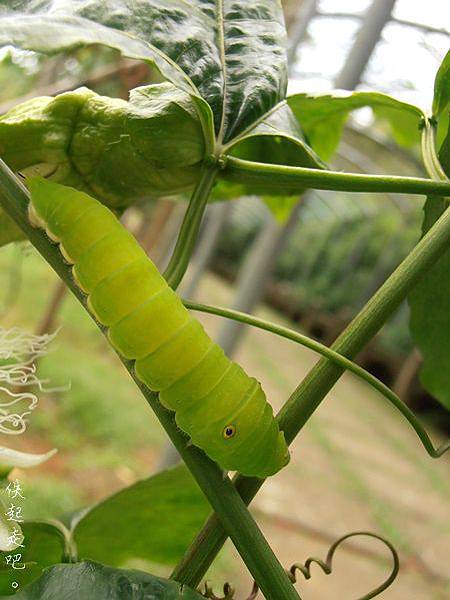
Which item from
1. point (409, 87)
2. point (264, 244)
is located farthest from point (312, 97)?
point (409, 87)

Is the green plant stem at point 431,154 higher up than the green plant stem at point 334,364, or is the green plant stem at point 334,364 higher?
the green plant stem at point 431,154

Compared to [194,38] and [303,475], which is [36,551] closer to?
[194,38]

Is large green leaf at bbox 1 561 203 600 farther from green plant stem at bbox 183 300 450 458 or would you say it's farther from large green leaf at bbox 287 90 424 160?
large green leaf at bbox 287 90 424 160

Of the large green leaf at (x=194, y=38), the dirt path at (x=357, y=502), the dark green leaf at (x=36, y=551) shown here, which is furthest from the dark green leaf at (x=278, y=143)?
the dirt path at (x=357, y=502)

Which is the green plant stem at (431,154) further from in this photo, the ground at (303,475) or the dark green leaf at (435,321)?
the ground at (303,475)

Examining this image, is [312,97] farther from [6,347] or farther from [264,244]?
[264,244]

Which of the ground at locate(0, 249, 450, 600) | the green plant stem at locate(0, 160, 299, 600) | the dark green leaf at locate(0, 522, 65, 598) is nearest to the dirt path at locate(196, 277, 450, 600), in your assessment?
the ground at locate(0, 249, 450, 600)
